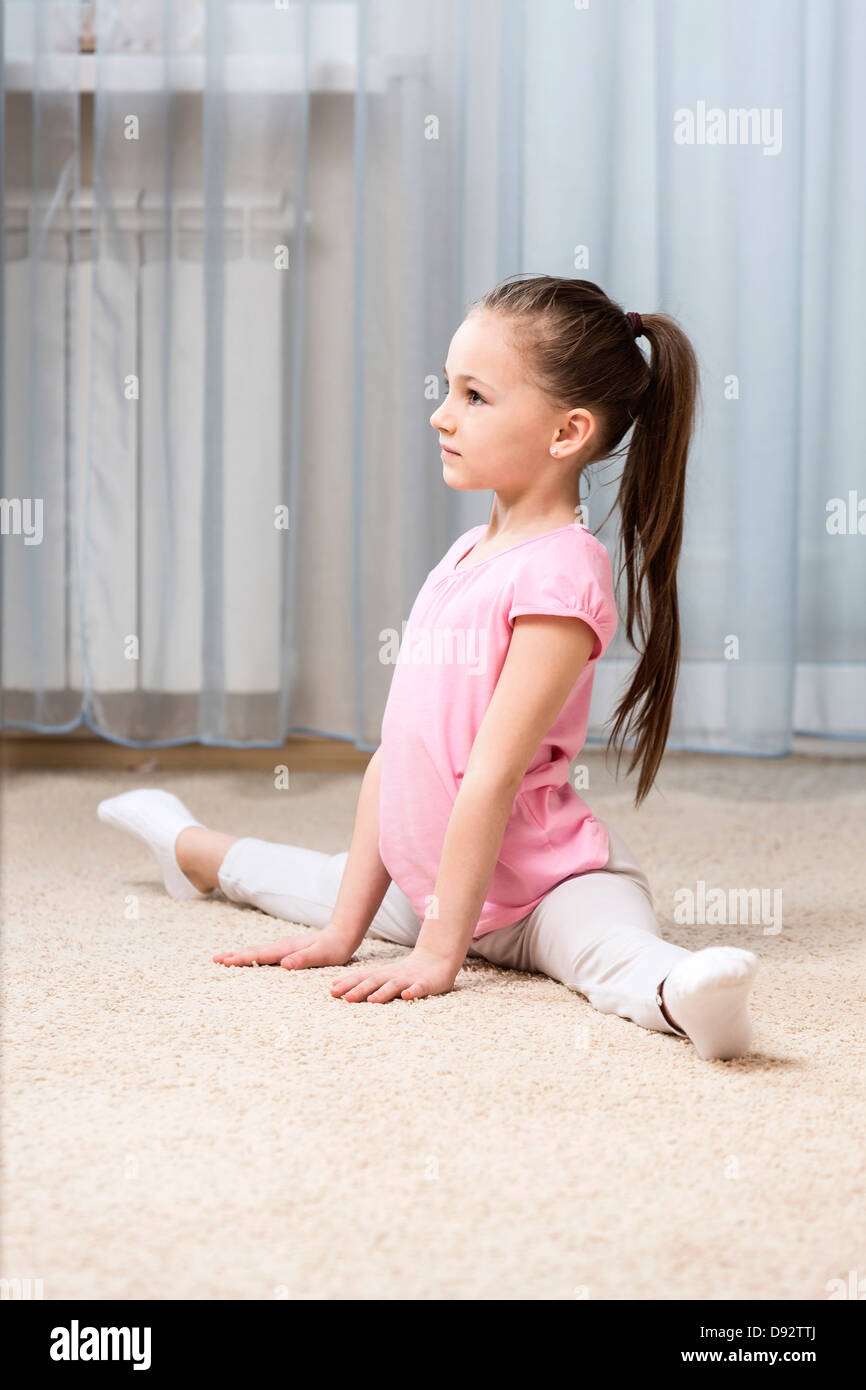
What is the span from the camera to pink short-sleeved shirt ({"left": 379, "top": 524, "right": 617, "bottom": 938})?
0.87m

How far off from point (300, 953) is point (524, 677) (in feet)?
0.84

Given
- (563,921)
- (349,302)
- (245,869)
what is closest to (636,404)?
(563,921)

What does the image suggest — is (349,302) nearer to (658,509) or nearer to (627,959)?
(658,509)

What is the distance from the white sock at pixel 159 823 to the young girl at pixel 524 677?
0.70 ft

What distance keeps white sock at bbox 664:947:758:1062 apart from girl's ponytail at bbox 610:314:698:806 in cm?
27

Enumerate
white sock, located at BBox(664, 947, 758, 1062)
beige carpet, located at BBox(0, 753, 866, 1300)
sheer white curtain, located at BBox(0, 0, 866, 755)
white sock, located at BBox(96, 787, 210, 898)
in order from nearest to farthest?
1. beige carpet, located at BBox(0, 753, 866, 1300)
2. white sock, located at BBox(664, 947, 758, 1062)
3. white sock, located at BBox(96, 787, 210, 898)
4. sheer white curtain, located at BBox(0, 0, 866, 755)

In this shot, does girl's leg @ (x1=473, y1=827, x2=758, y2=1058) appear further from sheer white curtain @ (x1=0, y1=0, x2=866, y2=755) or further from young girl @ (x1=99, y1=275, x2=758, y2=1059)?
sheer white curtain @ (x1=0, y1=0, x2=866, y2=755)

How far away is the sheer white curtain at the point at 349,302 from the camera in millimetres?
1631

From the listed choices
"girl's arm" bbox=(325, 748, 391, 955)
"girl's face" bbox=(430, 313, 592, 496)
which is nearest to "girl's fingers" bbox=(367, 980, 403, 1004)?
"girl's arm" bbox=(325, 748, 391, 955)

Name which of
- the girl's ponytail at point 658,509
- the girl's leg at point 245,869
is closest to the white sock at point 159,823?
the girl's leg at point 245,869

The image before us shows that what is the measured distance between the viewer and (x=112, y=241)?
1649mm

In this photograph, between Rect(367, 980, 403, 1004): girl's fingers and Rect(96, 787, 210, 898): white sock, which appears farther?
Rect(96, 787, 210, 898): white sock
